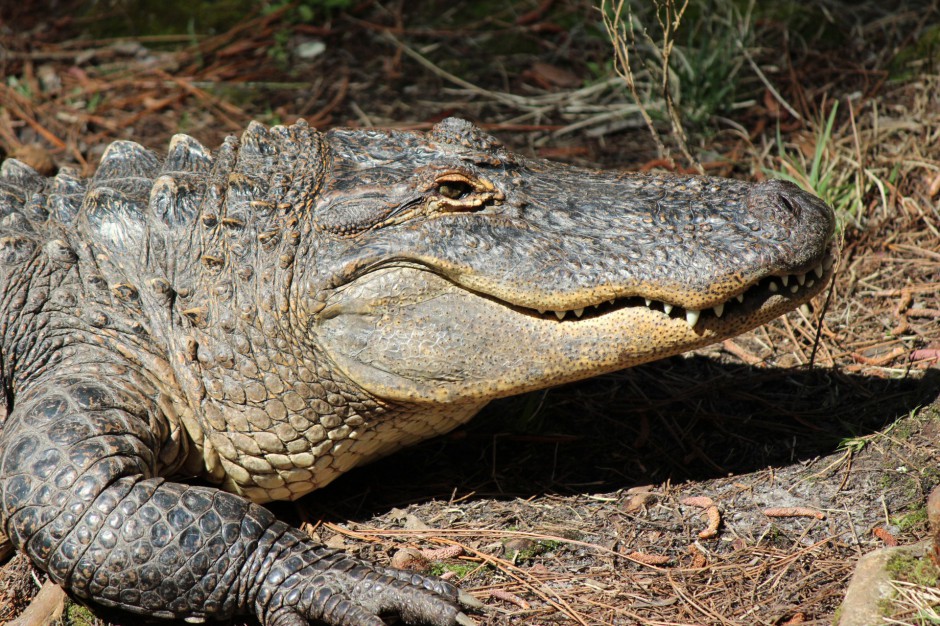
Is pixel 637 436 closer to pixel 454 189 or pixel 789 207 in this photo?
pixel 789 207

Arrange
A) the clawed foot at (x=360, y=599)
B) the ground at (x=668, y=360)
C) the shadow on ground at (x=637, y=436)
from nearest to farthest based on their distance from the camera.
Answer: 1. the clawed foot at (x=360, y=599)
2. the ground at (x=668, y=360)
3. the shadow on ground at (x=637, y=436)

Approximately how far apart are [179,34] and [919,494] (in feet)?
20.5

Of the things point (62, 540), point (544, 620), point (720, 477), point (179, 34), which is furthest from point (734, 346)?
point (179, 34)

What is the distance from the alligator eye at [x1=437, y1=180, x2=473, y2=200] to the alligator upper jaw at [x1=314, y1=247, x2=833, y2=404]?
0.29m

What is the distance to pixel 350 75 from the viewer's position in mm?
6531

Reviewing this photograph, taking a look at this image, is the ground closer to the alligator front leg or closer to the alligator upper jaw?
the alligator front leg

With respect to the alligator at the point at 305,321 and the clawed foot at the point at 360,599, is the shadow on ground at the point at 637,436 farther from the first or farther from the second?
the clawed foot at the point at 360,599

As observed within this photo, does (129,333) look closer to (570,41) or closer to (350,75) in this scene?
(350,75)

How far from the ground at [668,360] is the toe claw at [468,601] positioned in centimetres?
5

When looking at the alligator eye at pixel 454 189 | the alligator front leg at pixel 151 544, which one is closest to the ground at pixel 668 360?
the alligator front leg at pixel 151 544

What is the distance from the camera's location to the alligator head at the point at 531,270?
2.87 meters

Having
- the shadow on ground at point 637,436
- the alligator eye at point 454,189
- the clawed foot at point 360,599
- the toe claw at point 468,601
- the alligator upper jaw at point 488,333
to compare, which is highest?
the alligator eye at point 454,189

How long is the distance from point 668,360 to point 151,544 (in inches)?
99.7

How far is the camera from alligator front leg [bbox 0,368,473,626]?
2.88 metres
